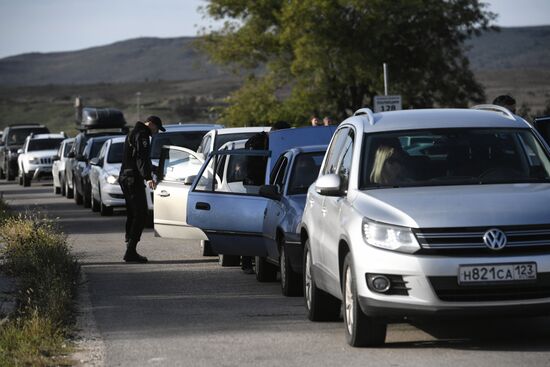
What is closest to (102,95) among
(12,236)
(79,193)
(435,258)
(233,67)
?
(233,67)

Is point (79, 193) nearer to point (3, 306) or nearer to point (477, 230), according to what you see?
point (3, 306)

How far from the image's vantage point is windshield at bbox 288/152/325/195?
47.2ft

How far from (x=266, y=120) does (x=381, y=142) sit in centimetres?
4791

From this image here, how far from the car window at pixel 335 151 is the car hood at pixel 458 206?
1.29m

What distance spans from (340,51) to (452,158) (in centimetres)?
4616

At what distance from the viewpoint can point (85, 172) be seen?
32.0 m

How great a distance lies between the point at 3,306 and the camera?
1299 centimetres

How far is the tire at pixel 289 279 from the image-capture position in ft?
45.1

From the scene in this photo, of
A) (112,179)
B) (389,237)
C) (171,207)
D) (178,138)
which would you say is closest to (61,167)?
(112,179)

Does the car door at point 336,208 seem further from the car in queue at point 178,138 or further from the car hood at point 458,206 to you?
the car in queue at point 178,138

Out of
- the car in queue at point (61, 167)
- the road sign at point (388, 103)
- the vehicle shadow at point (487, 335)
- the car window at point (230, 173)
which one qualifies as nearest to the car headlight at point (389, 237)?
the vehicle shadow at point (487, 335)

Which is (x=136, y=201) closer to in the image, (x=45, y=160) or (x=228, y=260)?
(x=228, y=260)

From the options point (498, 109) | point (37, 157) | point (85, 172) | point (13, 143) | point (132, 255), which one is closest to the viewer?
point (498, 109)

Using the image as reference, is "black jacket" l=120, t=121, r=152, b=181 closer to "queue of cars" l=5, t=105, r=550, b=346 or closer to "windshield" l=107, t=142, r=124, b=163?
"queue of cars" l=5, t=105, r=550, b=346
